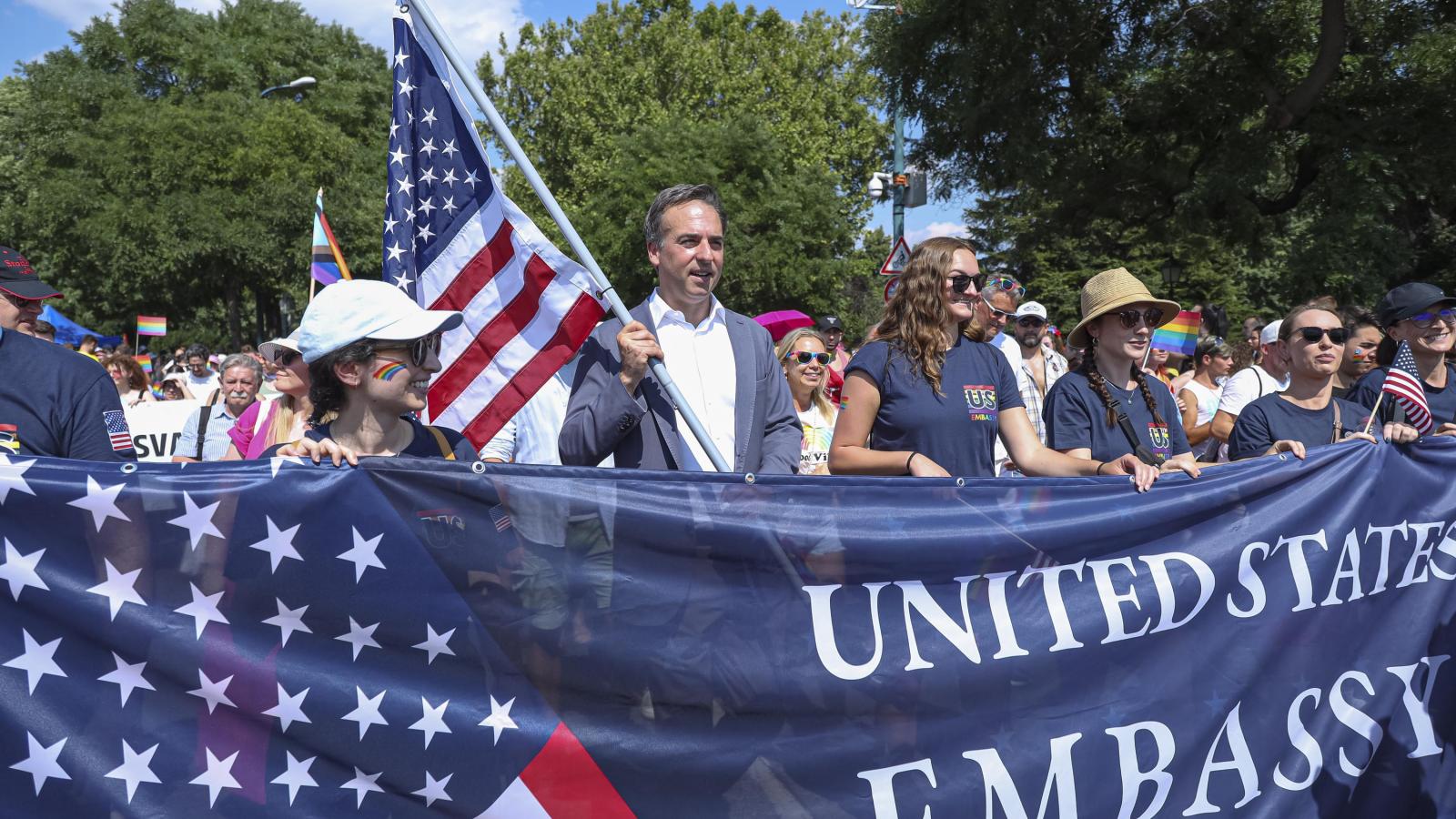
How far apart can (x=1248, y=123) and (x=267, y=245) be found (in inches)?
1151

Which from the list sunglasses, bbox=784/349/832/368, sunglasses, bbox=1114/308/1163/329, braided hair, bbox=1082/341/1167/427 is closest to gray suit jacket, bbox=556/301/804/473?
braided hair, bbox=1082/341/1167/427

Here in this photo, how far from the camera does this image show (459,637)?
2.88m

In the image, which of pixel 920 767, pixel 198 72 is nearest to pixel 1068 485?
pixel 920 767

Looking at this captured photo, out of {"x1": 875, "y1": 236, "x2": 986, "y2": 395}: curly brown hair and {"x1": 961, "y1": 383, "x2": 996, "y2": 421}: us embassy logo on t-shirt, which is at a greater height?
{"x1": 875, "y1": 236, "x2": 986, "y2": 395}: curly brown hair

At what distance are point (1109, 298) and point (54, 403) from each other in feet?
11.1

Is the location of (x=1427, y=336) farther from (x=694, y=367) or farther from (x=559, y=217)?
(x=559, y=217)

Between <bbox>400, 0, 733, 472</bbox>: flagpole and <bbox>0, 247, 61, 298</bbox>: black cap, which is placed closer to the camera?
<bbox>400, 0, 733, 472</bbox>: flagpole

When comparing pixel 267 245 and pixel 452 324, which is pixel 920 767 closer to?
pixel 452 324

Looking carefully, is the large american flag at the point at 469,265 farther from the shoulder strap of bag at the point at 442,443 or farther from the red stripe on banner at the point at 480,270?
the shoulder strap of bag at the point at 442,443

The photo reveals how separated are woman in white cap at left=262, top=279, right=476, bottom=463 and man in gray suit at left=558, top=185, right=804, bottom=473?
0.57m

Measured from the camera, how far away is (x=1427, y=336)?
5.04m

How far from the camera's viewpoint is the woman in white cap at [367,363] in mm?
3014

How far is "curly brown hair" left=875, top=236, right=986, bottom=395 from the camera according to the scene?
12.7ft

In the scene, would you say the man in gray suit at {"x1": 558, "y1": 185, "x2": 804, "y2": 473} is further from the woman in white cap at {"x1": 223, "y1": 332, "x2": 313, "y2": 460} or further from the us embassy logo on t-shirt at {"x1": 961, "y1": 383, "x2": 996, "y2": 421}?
the woman in white cap at {"x1": 223, "y1": 332, "x2": 313, "y2": 460}
